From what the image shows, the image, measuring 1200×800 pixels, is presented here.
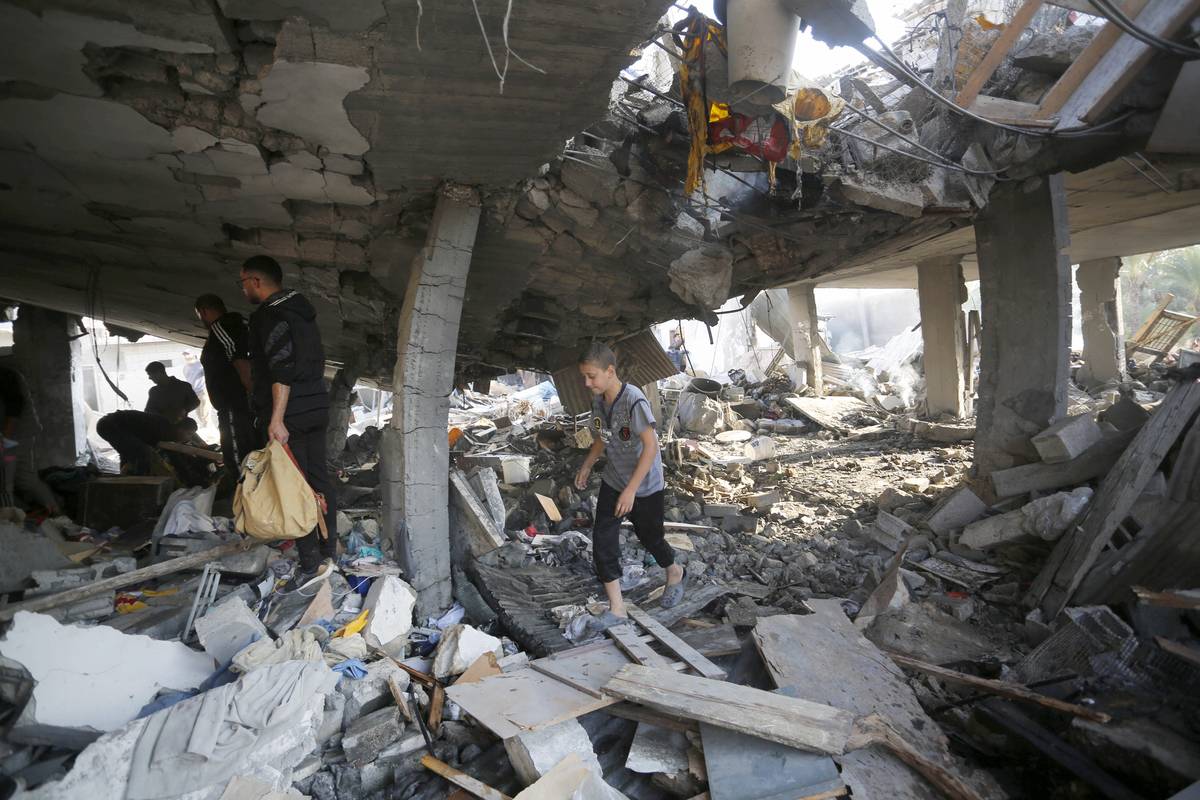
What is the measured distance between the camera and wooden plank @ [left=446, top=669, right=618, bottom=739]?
296 centimetres

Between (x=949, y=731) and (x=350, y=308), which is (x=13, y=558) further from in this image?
(x=949, y=731)

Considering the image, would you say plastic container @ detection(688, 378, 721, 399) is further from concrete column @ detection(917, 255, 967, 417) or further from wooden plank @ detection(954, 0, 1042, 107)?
wooden plank @ detection(954, 0, 1042, 107)

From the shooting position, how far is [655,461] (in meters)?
4.36

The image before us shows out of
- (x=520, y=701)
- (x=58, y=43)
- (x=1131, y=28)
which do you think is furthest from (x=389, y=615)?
(x=1131, y=28)

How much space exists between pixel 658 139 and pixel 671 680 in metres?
4.13

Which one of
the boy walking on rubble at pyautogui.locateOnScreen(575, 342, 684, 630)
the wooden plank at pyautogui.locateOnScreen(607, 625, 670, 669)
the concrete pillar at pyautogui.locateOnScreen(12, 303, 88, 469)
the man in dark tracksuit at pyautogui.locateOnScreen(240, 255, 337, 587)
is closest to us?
the wooden plank at pyautogui.locateOnScreen(607, 625, 670, 669)

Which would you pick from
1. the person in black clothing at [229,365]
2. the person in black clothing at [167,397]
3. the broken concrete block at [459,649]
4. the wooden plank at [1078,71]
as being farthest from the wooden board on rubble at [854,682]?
the person in black clothing at [167,397]

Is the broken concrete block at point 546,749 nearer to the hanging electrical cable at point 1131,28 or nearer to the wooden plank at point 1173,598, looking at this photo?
the wooden plank at point 1173,598

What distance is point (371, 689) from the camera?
3.36 m

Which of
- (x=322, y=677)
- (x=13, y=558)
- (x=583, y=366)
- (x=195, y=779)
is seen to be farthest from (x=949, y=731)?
(x=13, y=558)

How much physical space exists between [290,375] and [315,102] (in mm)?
1603

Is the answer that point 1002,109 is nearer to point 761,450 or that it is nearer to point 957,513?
point 957,513

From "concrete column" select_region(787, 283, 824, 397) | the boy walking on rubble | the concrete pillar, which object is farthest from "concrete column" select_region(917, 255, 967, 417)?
the concrete pillar

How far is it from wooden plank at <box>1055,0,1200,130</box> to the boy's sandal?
507cm
